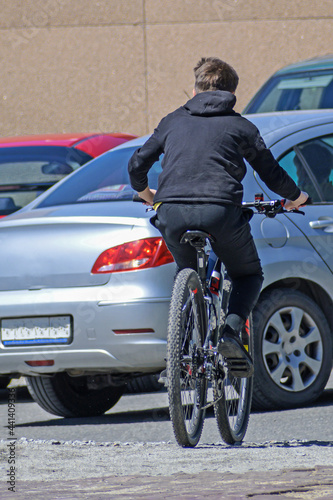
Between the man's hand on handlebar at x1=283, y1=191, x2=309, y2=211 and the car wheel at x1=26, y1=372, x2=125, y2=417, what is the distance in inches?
83.0

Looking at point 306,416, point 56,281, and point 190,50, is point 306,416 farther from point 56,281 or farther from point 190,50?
point 190,50

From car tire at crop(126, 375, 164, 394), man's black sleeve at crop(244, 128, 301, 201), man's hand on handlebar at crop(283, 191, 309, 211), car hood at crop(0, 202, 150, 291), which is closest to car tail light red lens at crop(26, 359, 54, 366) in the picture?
car hood at crop(0, 202, 150, 291)

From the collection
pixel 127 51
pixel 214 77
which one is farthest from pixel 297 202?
pixel 127 51

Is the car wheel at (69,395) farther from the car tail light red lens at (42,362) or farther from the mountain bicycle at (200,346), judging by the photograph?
the mountain bicycle at (200,346)

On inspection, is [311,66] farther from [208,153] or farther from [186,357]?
[186,357]

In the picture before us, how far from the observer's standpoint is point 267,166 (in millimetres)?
4895

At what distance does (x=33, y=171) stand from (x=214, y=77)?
12.6 feet

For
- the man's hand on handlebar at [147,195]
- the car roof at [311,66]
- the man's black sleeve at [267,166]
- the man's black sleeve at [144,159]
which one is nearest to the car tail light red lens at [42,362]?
the man's hand on handlebar at [147,195]

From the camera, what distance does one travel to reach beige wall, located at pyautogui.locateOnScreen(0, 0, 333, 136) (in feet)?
53.6

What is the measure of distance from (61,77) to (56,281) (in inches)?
431

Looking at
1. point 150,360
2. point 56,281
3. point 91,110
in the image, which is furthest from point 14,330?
point 91,110

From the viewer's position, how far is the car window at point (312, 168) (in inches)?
264

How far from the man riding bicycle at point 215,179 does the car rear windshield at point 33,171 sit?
3.53m

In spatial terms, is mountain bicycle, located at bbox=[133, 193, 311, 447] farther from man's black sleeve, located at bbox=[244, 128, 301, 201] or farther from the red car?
the red car
